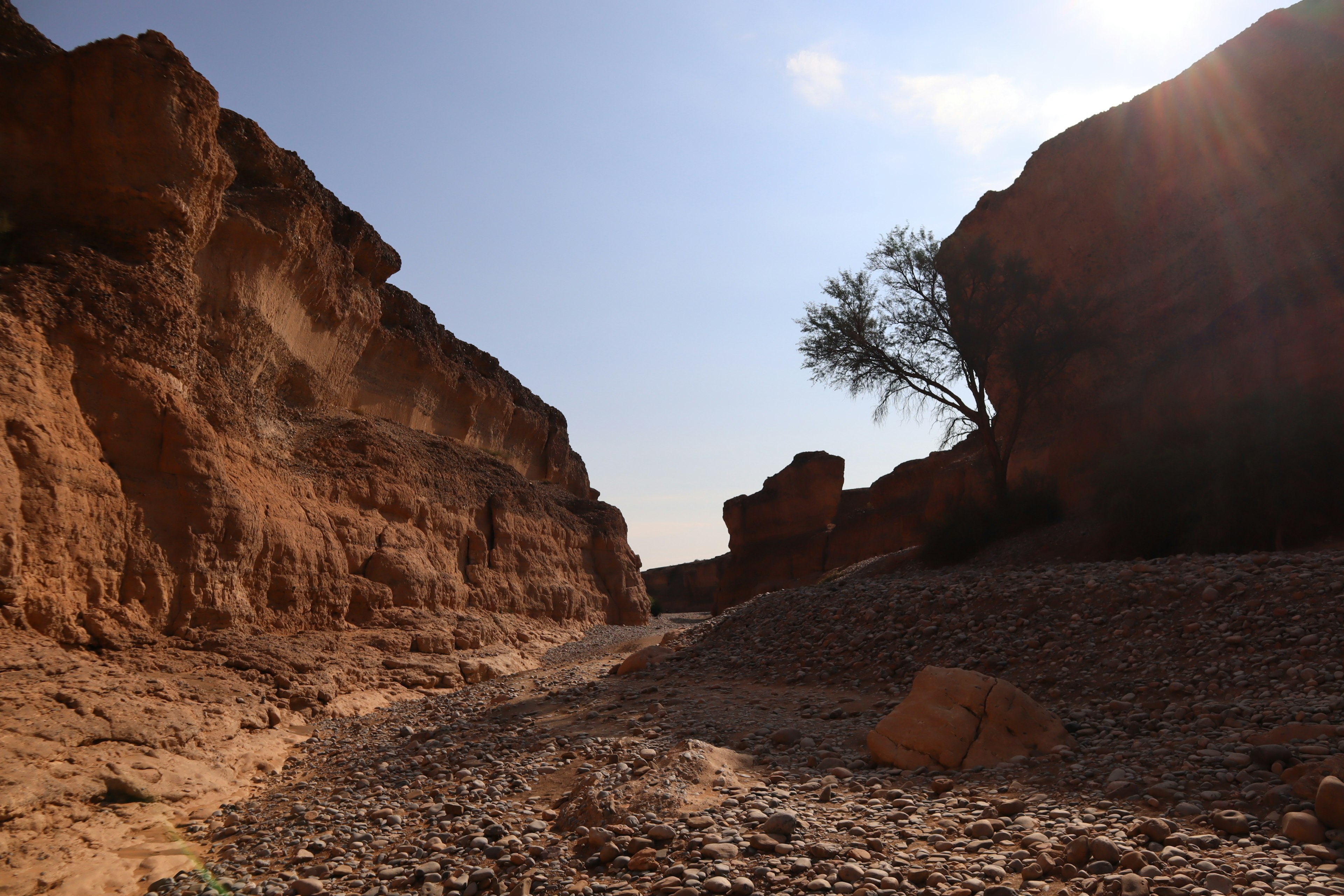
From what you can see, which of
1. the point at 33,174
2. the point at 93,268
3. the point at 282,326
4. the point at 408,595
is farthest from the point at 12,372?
the point at 408,595

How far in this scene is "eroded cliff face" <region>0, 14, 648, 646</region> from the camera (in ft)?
23.6

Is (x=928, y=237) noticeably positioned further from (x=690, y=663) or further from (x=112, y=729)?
(x=112, y=729)

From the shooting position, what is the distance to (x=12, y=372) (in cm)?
684

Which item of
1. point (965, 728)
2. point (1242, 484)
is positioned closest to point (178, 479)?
point (965, 728)

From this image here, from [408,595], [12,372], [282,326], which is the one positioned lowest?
[408,595]

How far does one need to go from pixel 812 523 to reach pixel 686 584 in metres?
19.7

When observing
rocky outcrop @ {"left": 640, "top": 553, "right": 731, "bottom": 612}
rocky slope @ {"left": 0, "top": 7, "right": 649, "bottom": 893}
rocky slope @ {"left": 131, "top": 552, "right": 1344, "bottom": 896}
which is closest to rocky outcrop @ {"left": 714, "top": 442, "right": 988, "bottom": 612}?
rocky outcrop @ {"left": 640, "top": 553, "right": 731, "bottom": 612}

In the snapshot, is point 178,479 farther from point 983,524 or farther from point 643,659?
point 983,524

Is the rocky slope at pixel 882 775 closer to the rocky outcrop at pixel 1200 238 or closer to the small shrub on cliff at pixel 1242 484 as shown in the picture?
the small shrub on cliff at pixel 1242 484

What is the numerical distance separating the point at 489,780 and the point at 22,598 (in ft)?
14.8

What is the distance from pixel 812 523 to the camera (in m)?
36.6

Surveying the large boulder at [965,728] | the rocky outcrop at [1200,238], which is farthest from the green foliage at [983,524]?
the large boulder at [965,728]

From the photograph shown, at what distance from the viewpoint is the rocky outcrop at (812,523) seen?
3291 cm

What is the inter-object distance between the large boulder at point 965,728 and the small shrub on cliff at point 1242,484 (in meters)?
7.80
